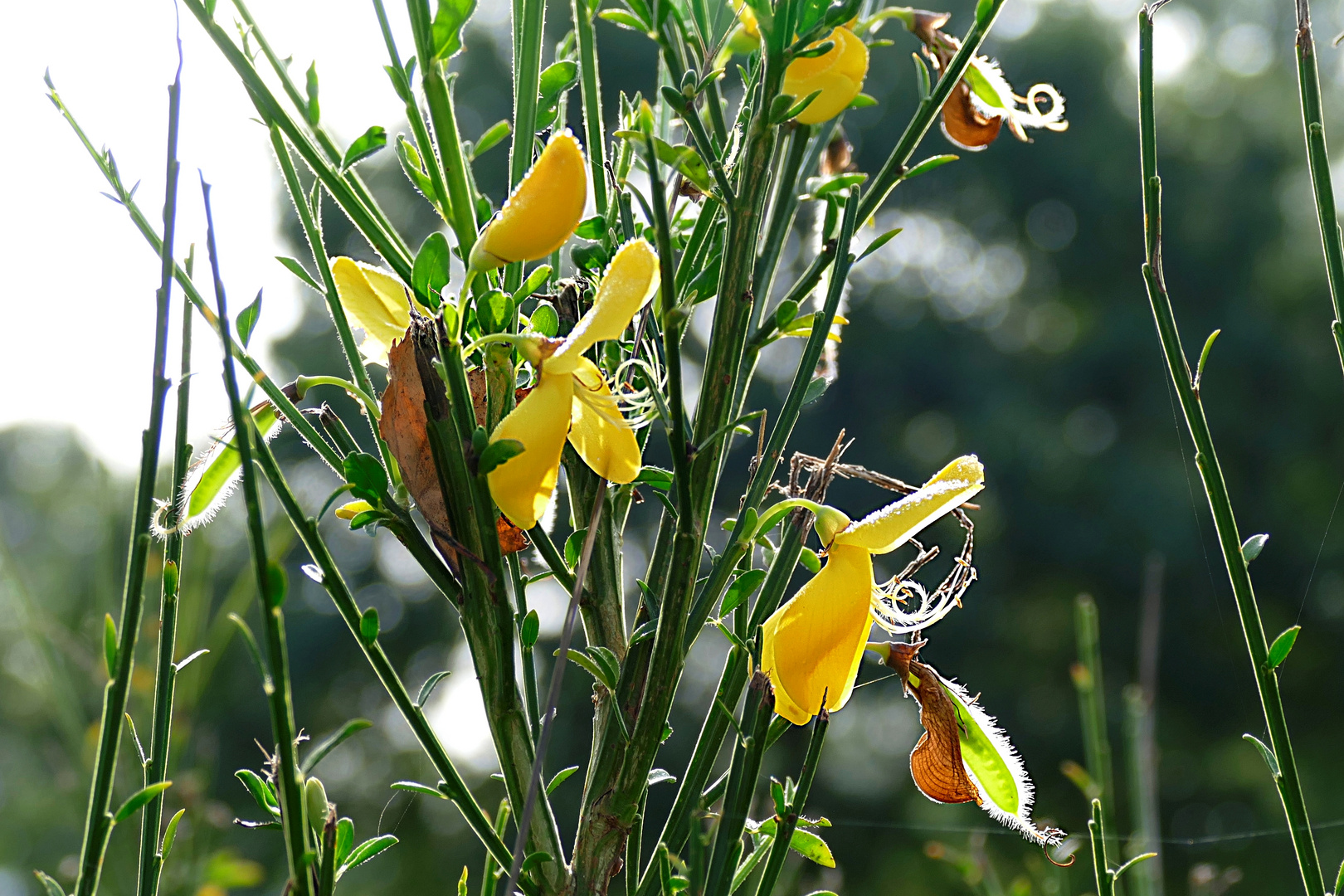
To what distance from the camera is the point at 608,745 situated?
1.34ft

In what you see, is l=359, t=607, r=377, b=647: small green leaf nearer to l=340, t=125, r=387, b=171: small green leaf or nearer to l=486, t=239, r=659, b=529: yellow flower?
l=486, t=239, r=659, b=529: yellow flower

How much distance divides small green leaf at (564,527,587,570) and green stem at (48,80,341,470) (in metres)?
0.10

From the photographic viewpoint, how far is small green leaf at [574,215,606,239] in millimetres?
418

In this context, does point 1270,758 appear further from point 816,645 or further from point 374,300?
point 374,300

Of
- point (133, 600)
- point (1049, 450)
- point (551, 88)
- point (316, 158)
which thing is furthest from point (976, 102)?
point (1049, 450)

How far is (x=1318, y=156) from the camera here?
15.7 inches

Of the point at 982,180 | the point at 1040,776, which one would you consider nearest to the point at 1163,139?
the point at 982,180

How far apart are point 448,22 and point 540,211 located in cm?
8

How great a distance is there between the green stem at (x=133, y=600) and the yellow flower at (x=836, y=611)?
22 cm

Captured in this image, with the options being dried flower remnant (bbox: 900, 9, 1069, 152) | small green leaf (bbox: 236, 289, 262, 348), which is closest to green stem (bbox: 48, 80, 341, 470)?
small green leaf (bbox: 236, 289, 262, 348)

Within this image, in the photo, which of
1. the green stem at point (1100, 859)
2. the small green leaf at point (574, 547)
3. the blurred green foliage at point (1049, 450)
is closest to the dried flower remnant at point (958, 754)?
the green stem at point (1100, 859)

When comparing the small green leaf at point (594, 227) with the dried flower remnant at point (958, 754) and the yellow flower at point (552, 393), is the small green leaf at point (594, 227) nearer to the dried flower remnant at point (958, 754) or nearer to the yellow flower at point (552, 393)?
the yellow flower at point (552, 393)

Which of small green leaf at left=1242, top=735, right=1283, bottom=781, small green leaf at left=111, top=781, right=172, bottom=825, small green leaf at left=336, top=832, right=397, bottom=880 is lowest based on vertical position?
small green leaf at left=1242, top=735, right=1283, bottom=781

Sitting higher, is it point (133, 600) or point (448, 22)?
point (448, 22)
